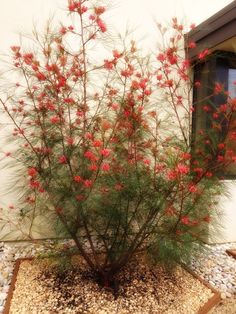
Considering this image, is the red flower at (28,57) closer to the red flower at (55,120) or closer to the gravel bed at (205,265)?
the red flower at (55,120)

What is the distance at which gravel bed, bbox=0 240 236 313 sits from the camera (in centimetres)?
263

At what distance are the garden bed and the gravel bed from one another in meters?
0.11

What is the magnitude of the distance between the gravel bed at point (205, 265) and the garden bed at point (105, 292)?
106mm

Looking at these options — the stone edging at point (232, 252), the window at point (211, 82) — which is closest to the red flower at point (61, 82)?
the window at point (211, 82)

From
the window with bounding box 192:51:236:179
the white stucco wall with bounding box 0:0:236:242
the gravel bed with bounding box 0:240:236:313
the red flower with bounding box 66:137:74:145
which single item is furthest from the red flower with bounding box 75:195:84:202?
the window with bounding box 192:51:236:179

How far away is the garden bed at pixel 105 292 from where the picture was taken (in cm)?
229

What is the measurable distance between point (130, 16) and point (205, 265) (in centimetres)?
268

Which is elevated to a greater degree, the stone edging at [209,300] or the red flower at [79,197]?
the red flower at [79,197]

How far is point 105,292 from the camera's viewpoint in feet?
8.12

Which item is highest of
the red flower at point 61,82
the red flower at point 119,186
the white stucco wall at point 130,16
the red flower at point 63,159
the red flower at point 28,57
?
the white stucco wall at point 130,16

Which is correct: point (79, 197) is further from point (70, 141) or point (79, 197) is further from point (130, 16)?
point (130, 16)

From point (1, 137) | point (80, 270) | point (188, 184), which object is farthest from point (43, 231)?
point (188, 184)

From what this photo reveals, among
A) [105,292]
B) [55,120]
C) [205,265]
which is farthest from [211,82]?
[105,292]

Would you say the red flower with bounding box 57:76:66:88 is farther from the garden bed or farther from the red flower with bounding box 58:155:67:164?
the garden bed
